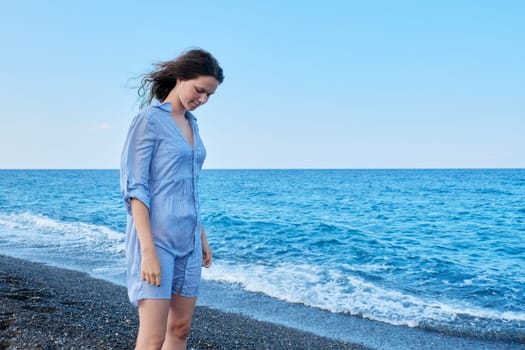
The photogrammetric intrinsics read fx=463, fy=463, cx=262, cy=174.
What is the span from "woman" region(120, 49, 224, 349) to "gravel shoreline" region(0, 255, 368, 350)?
2299mm

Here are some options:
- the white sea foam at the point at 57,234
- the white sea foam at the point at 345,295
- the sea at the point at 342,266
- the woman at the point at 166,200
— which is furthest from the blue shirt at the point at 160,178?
the white sea foam at the point at 57,234

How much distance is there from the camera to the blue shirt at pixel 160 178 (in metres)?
2.05

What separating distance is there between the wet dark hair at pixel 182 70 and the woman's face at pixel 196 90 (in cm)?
2

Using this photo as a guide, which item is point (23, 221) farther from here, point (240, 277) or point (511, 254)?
point (511, 254)

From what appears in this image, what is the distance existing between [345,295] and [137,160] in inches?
269

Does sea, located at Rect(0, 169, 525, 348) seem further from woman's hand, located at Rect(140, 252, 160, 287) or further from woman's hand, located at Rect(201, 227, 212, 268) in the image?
woman's hand, located at Rect(140, 252, 160, 287)

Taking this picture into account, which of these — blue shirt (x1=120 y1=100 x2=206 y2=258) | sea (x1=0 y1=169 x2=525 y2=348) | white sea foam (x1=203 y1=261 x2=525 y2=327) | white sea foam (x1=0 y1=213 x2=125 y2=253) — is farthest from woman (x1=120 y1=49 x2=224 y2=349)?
white sea foam (x1=0 y1=213 x2=125 y2=253)

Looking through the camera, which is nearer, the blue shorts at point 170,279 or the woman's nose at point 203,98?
the blue shorts at point 170,279

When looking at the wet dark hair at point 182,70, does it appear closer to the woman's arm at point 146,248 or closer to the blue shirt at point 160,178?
the blue shirt at point 160,178

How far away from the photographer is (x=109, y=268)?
9773 mm

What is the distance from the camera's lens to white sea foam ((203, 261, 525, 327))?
23.8ft

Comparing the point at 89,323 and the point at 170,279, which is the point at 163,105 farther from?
the point at 89,323

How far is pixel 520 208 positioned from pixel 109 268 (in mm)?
27477

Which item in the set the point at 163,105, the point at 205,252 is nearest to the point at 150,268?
the point at 205,252
